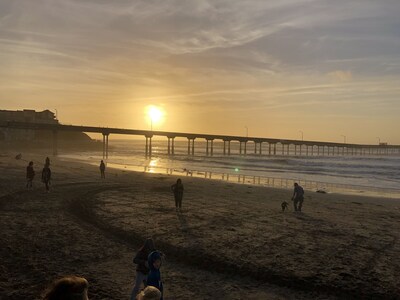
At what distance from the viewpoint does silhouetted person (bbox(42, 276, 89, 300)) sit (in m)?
2.27

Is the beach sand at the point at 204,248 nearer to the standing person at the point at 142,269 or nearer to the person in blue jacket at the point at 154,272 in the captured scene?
the standing person at the point at 142,269

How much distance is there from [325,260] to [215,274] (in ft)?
10.9

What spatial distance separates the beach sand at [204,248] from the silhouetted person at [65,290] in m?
5.38

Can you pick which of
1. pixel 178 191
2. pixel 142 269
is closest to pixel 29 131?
pixel 178 191

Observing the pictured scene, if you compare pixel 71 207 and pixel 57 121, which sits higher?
pixel 57 121

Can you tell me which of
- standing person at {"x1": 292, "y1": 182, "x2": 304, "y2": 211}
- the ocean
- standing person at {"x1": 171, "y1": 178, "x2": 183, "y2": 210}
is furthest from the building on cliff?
standing person at {"x1": 292, "y1": 182, "x2": 304, "y2": 211}

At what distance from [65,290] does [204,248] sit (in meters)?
8.66

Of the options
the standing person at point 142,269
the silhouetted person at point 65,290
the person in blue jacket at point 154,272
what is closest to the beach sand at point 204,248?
the standing person at point 142,269

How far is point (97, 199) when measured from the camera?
61.8ft

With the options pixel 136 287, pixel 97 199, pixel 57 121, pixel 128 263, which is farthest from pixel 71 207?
pixel 57 121

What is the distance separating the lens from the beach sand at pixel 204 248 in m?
7.96

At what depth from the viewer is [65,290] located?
2.30 metres

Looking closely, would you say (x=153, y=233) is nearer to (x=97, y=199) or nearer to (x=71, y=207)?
(x=71, y=207)

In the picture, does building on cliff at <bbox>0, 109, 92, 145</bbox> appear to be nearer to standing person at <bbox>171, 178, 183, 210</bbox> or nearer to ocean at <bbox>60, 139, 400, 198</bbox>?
ocean at <bbox>60, 139, 400, 198</bbox>
